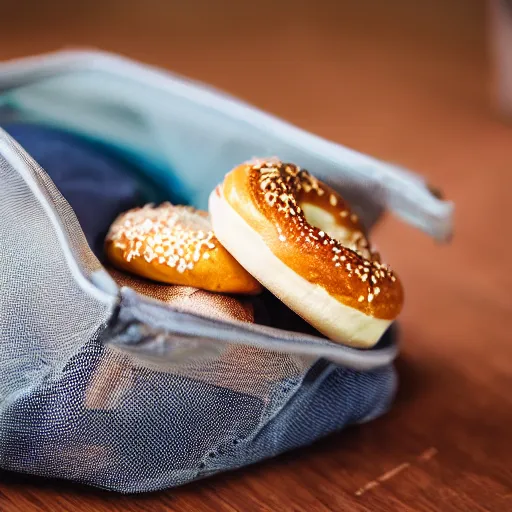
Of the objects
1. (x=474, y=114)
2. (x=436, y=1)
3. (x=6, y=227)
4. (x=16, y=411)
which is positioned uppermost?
(x=436, y=1)

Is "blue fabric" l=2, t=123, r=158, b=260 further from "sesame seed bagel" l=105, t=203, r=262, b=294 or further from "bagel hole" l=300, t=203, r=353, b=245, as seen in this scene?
"bagel hole" l=300, t=203, r=353, b=245

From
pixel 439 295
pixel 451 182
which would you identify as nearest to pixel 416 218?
pixel 439 295

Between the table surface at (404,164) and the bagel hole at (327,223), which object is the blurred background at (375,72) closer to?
the table surface at (404,164)

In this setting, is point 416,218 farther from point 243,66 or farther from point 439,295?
point 243,66

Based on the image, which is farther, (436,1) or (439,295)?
(436,1)

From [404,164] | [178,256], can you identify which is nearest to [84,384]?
[178,256]

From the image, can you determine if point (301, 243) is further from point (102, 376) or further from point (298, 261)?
point (102, 376)
